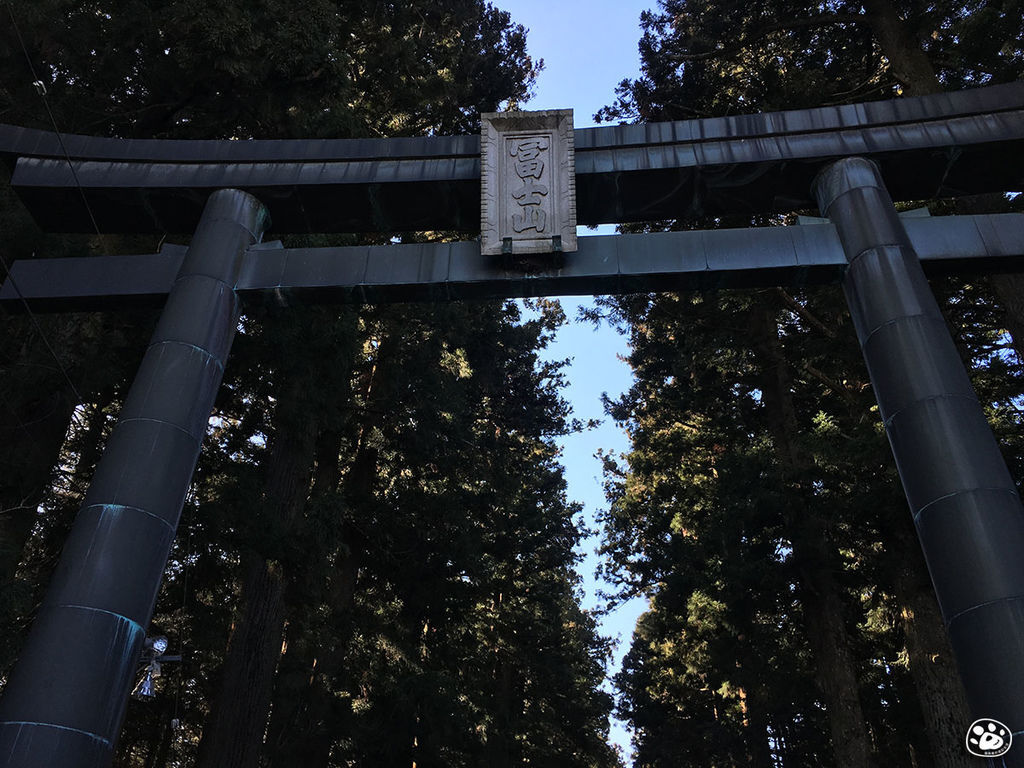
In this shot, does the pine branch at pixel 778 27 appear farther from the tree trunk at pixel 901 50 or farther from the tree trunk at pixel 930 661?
the tree trunk at pixel 930 661

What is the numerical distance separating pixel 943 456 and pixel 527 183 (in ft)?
11.3

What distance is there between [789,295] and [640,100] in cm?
421

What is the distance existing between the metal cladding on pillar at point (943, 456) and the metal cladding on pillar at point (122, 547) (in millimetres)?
4468

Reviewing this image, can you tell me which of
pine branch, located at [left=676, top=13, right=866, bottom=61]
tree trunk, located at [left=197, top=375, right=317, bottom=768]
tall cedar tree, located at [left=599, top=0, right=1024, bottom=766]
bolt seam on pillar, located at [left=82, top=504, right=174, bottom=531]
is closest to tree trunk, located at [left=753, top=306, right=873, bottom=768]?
tall cedar tree, located at [left=599, top=0, right=1024, bottom=766]

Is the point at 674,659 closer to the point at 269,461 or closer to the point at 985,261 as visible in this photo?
the point at 269,461

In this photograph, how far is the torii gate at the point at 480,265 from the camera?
4.41 metres

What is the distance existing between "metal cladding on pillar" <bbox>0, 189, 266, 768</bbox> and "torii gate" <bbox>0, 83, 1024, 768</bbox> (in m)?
0.01

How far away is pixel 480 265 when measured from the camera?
5965 mm

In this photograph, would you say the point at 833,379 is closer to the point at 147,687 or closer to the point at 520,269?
the point at 520,269

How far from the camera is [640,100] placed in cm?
1233

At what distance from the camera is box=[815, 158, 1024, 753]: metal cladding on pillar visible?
4.20m

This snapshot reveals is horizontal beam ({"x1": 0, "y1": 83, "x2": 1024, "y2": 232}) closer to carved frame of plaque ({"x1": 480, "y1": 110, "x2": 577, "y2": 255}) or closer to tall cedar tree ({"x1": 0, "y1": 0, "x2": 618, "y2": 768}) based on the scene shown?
carved frame of plaque ({"x1": 480, "y1": 110, "x2": 577, "y2": 255})

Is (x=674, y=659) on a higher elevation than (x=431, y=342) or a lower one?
lower

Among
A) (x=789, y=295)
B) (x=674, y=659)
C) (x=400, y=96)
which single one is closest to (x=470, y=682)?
(x=674, y=659)
